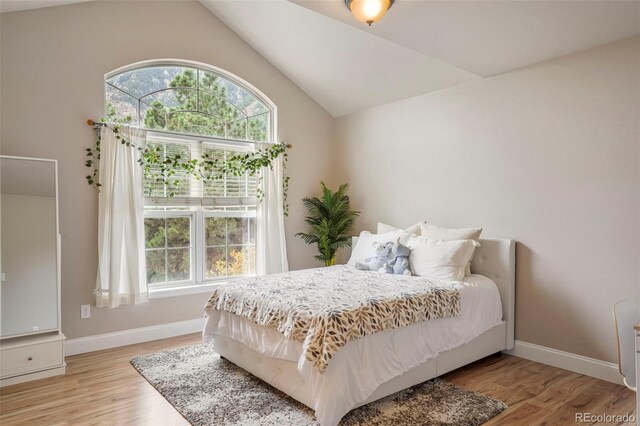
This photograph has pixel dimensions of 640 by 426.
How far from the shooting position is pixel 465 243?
3348 millimetres

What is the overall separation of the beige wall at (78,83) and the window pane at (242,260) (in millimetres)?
483

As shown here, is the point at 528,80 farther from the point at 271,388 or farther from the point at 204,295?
the point at 204,295

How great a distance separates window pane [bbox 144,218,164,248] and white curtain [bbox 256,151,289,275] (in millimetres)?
1043

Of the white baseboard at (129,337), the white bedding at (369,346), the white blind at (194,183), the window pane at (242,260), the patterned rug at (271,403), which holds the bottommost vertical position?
the patterned rug at (271,403)

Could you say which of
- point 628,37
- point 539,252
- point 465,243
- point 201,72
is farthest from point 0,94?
point 628,37

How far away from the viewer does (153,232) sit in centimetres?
405

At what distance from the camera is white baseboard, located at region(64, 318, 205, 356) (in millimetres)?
3521

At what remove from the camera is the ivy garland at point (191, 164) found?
3623mm

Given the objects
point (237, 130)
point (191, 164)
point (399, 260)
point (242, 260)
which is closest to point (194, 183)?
point (191, 164)

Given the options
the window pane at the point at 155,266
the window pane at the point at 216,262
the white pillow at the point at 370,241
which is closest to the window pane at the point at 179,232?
the window pane at the point at 155,266

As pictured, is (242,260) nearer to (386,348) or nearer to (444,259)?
(444,259)

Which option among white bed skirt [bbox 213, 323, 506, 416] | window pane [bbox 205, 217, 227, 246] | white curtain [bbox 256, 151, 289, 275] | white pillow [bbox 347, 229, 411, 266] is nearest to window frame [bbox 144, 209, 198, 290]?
window pane [bbox 205, 217, 227, 246]

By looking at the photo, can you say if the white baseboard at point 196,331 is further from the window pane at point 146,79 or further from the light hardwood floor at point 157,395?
the window pane at point 146,79

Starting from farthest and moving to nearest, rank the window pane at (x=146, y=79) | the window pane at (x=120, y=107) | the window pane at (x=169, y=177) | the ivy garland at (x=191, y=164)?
the window pane at (x=169, y=177) < the window pane at (x=146, y=79) < the window pane at (x=120, y=107) < the ivy garland at (x=191, y=164)
